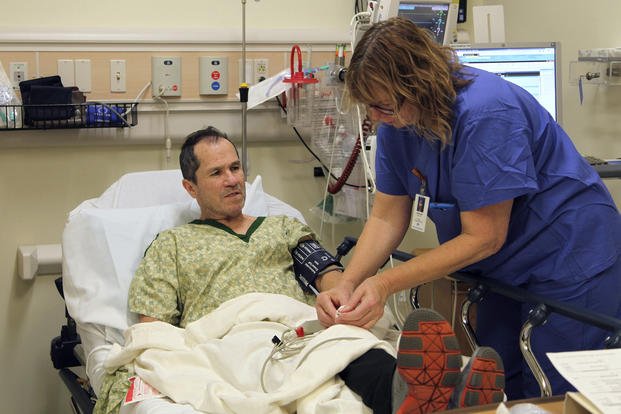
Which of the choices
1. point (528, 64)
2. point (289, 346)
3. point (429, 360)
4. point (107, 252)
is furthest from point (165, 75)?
point (429, 360)

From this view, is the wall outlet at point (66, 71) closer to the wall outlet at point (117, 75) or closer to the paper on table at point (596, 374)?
the wall outlet at point (117, 75)

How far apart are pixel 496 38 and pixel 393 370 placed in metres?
1.82

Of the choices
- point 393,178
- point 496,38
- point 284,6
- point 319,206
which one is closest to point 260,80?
point 284,6

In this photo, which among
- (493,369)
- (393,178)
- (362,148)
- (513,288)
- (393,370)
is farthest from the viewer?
(362,148)

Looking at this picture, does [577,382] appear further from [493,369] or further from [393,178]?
[393,178]

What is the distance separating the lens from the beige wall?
307cm

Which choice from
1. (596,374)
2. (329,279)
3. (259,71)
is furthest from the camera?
(259,71)

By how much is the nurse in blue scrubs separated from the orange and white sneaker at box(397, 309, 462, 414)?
0.39 m

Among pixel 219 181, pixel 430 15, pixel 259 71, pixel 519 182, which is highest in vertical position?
pixel 430 15

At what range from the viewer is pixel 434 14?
303 cm

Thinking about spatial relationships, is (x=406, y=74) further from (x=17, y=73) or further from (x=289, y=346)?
(x=17, y=73)

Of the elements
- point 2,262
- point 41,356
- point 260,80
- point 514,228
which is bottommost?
point 41,356

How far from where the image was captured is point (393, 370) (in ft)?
6.03

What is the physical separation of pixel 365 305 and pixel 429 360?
454 millimetres
